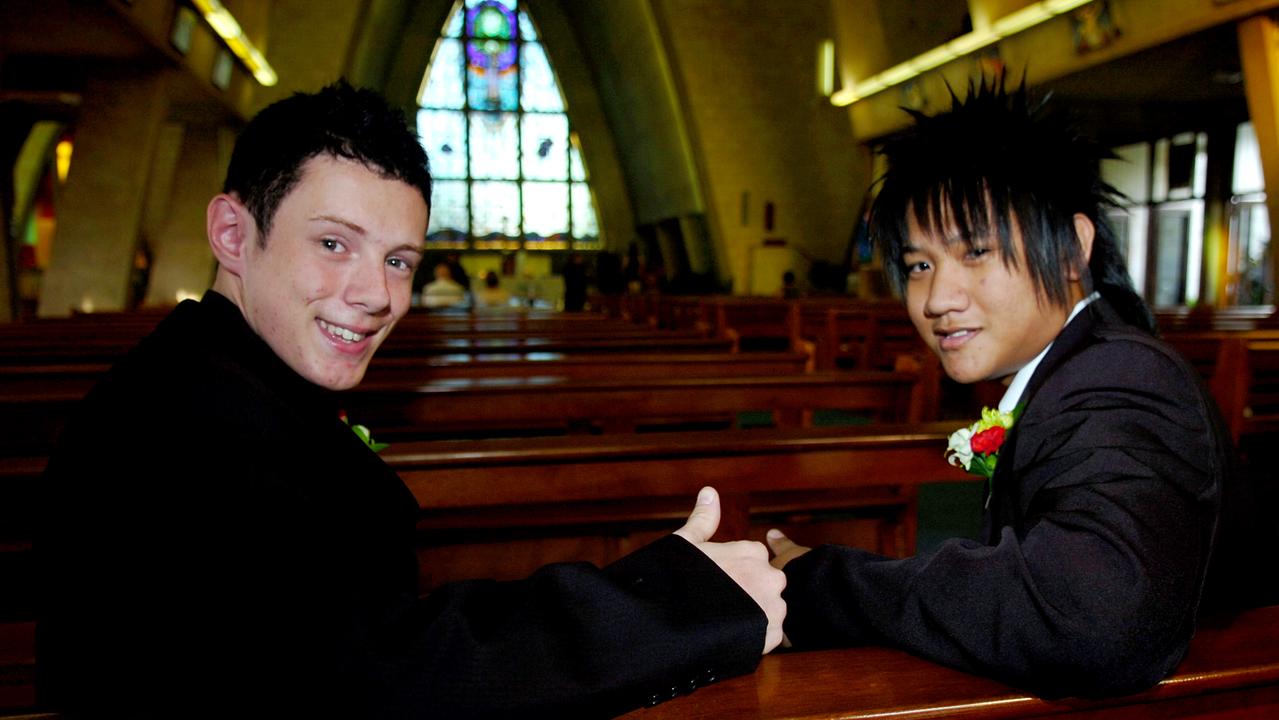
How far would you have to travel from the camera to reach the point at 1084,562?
2.62 ft

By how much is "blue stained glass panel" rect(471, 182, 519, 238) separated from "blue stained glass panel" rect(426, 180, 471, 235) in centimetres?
→ 22

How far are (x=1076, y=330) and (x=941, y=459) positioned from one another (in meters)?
0.94

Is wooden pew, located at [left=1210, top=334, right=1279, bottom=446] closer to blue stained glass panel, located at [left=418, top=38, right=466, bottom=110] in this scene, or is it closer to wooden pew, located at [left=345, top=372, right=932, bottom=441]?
wooden pew, located at [left=345, top=372, right=932, bottom=441]

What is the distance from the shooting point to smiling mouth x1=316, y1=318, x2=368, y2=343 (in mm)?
926

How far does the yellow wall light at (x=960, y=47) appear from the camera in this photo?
8562 mm

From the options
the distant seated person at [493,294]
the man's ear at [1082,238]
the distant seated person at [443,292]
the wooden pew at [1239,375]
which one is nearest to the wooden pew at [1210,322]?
the wooden pew at [1239,375]

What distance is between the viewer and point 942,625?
0.84m

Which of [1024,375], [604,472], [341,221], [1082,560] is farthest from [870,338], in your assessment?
[341,221]

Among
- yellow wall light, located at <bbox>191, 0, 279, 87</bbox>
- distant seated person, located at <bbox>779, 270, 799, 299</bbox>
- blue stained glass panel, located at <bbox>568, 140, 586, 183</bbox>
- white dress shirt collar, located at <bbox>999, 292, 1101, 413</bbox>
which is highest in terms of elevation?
blue stained glass panel, located at <bbox>568, 140, 586, 183</bbox>

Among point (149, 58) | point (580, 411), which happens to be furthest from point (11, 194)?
point (580, 411)

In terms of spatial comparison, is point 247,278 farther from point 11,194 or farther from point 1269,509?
point 11,194

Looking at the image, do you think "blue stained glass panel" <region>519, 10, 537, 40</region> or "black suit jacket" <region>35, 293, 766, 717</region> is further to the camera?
"blue stained glass panel" <region>519, 10, 537, 40</region>

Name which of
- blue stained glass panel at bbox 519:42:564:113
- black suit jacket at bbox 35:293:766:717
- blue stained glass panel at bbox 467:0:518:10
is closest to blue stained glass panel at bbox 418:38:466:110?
blue stained glass panel at bbox 467:0:518:10

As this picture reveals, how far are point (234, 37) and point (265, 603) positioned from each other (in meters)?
11.0
